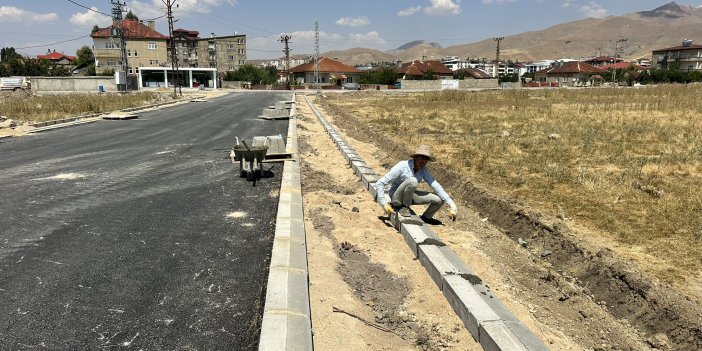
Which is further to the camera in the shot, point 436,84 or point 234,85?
point 234,85

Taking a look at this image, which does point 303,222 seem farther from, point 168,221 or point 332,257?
point 168,221

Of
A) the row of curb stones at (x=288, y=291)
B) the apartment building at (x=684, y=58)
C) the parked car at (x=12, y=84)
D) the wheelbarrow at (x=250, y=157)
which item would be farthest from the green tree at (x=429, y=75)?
the row of curb stones at (x=288, y=291)

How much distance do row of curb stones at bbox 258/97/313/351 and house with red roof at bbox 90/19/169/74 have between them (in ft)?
254

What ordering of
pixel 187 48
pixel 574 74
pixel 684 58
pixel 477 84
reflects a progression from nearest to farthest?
pixel 477 84, pixel 574 74, pixel 187 48, pixel 684 58

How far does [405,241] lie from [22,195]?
592 cm

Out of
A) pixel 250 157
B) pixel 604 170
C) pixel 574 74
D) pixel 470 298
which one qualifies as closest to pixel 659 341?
pixel 470 298

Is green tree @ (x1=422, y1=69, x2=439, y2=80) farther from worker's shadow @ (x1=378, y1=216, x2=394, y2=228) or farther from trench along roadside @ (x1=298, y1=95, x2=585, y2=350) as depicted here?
worker's shadow @ (x1=378, y1=216, x2=394, y2=228)

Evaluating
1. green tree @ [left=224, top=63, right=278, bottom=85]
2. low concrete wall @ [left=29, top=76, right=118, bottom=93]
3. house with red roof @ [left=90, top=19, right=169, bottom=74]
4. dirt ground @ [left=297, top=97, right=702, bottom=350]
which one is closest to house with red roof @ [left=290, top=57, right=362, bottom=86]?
green tree @ [left=224, top=63, right=278, bottom=85]

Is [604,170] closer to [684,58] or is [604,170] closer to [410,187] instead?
[410,187]

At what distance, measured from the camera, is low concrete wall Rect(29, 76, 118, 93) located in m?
46.8

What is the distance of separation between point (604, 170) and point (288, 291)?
749 centimetres

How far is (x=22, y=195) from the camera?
6641mm

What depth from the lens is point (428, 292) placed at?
404cm

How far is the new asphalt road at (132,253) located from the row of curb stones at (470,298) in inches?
64.6
